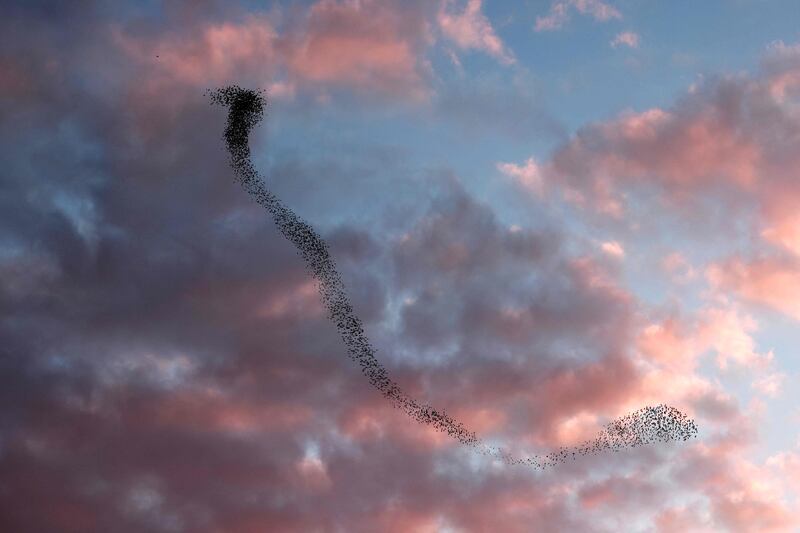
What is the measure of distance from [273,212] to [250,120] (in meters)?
12.7

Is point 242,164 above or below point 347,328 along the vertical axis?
above

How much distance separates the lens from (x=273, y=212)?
11650 cm

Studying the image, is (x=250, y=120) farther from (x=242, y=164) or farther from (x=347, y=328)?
(x=347, y=328)

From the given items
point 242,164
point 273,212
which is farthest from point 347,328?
point 242,164

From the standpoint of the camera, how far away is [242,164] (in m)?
115

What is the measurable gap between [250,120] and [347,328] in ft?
101

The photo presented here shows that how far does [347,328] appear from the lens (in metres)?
119

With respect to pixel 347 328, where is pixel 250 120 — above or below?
above

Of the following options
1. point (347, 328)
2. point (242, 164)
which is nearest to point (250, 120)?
point (242, 164)

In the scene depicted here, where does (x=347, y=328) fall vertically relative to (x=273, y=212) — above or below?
below

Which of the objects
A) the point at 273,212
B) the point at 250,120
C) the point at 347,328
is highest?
the point at 250,120

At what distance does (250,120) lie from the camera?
116m

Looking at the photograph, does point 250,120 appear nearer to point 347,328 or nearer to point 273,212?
point 273,212

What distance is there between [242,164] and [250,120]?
624cm
